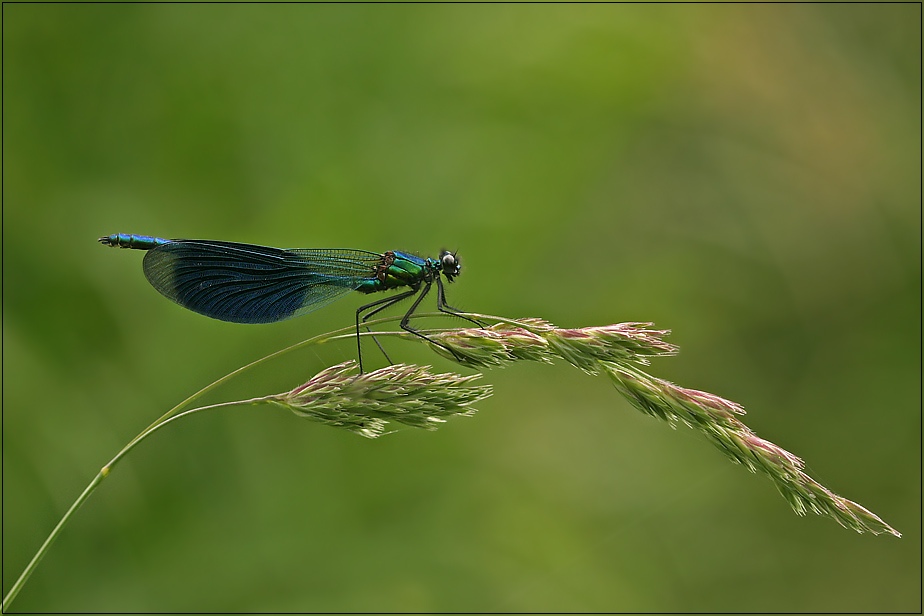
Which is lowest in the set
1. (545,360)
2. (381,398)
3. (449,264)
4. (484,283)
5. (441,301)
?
(381,398)

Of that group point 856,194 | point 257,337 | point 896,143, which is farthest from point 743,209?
point 257,337

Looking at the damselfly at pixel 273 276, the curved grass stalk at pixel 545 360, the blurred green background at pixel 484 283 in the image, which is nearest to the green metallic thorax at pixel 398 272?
the damselfly at pixel 273 276

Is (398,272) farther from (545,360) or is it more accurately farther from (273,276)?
(545,360)

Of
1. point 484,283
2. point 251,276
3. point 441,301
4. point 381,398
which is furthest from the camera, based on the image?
point 484,283

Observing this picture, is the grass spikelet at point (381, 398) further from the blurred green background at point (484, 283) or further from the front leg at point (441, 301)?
the blurred green background at point (484, 283)

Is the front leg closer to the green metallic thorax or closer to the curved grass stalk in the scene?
the green metallic thorax

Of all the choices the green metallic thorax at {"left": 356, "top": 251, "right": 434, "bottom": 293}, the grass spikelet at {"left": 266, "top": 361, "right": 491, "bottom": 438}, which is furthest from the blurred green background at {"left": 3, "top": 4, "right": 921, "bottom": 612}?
the grass spikelet at {"left": 266, "top": 361, "right": 491, "bottom": 438}

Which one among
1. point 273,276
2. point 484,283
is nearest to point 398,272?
point 273,276
